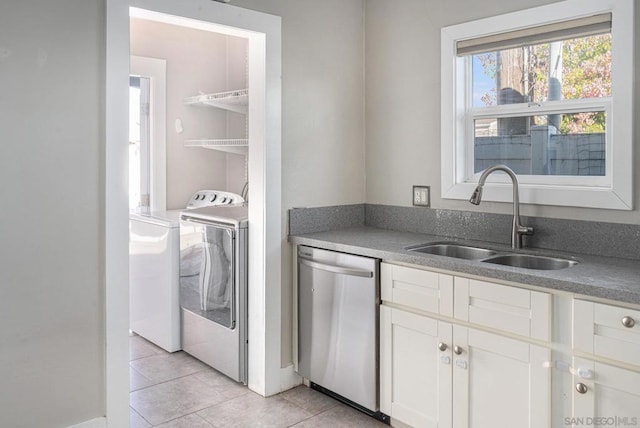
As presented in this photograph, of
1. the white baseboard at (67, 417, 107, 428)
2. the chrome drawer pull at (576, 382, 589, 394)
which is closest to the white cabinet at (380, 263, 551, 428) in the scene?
the chrome drawer pull at (576, 382, 589, 394)

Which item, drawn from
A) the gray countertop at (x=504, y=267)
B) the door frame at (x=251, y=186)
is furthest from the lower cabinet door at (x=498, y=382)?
the door frame at (x=251, y=186)

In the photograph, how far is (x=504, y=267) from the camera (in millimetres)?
2084

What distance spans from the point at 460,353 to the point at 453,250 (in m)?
0.69

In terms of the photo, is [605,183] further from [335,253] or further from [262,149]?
[262,149]

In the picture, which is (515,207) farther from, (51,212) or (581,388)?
(51,212)

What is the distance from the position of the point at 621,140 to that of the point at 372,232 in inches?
51.9

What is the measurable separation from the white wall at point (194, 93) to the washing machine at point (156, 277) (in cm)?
40

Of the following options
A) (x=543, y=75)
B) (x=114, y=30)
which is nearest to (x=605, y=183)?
(x=543, y=75)

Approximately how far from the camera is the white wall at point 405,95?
2914 millimetres

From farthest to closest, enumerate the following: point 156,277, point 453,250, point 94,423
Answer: point 156,277 < point 453,250 < point 94,423

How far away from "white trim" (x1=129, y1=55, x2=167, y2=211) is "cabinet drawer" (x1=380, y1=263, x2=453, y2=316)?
2.19 meters

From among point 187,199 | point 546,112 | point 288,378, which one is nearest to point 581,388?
point 546,112

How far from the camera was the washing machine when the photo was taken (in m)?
3.47

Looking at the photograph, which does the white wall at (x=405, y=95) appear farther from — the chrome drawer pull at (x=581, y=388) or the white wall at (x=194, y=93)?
the white wall at (x=194, y=93)
